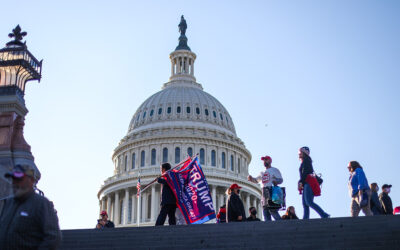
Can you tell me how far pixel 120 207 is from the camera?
81.1 meters

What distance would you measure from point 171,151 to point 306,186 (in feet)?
219

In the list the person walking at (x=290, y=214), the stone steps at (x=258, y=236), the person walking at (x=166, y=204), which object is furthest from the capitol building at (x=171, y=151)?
the stone steps at (x=258, y=236)

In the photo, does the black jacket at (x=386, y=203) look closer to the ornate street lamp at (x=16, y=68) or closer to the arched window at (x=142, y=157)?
the ornate street lamp at (x=16, y=68)

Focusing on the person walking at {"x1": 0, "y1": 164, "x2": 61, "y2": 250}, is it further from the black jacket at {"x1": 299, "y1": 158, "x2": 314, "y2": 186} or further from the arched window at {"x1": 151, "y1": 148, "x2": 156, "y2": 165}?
the arched window at {"x1": 151, "y1": 148, "x2": 156, "y2": 165}

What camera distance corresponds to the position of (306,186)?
564 inches

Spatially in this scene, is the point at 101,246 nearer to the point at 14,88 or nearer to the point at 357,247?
the point at 357,247

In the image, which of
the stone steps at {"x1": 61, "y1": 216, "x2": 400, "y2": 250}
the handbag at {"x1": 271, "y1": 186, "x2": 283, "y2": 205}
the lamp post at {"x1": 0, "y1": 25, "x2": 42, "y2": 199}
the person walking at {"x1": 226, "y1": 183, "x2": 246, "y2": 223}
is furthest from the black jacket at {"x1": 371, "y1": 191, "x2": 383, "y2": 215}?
the lamp post at {"x1": 0, "y1": 25, "x2": 42, "y2": 199}

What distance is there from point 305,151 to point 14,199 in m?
8.86

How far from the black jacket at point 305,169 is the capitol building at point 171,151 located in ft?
203

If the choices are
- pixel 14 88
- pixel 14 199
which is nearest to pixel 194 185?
pixel 14 88

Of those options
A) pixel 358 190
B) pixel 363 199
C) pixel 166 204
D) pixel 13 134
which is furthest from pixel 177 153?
pixel 363 199

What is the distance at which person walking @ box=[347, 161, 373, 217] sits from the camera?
1370cm

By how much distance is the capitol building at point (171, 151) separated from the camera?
78.2 metres

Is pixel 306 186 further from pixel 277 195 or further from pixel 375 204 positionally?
pixel 375 204
